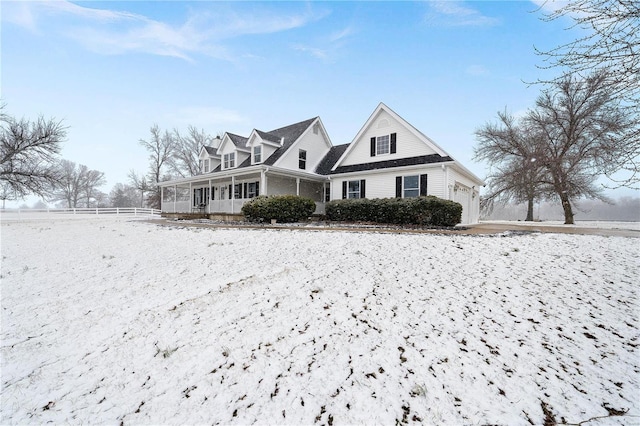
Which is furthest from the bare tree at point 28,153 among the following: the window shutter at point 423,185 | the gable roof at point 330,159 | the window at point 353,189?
the window shutter at point 423,185

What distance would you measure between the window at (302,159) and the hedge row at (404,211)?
16.9 ft

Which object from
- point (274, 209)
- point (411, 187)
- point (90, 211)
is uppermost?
point (411, 187)

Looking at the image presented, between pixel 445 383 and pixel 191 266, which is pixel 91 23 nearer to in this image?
pixel 191 266

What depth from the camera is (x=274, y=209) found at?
12.4 meters

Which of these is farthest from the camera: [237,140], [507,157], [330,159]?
[507,157]

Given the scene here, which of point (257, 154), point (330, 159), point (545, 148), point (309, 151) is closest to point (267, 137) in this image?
point (257, 154)

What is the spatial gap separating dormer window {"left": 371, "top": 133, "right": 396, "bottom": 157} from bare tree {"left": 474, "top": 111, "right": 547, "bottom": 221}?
9280mm

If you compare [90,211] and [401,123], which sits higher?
[401,123]

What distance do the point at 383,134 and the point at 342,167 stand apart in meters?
2.99

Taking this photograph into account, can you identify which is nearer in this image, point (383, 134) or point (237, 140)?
point (383, 134)

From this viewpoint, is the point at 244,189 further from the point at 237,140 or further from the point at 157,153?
the point at 157,153

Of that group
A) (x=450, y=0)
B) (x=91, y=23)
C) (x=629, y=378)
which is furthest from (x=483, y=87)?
(x=91, y=23)

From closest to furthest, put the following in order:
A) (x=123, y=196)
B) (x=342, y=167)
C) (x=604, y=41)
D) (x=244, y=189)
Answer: (x=604, y=41) < (x=342, y=167) < (x=244, y=189) < (x=123, y=196)

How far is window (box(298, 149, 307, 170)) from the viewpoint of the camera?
688 inches
